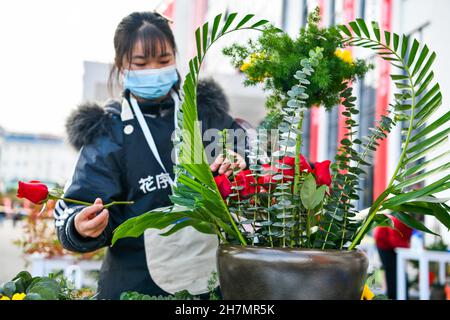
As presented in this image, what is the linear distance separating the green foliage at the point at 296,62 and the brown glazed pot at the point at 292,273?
281 millimetres

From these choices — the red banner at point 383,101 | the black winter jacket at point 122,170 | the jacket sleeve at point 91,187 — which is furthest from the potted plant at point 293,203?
the red banner at point 383,101

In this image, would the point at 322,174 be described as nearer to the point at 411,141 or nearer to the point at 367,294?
the point at 411,141

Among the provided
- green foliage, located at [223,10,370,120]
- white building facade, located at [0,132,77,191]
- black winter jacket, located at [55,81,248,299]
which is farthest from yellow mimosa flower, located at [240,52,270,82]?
white building facade, located at [0,132,77,191]

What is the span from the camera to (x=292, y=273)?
73cm

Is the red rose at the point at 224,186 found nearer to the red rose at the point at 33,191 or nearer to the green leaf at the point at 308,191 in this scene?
the green leaf at the point at 308,191

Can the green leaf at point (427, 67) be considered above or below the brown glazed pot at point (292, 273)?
above

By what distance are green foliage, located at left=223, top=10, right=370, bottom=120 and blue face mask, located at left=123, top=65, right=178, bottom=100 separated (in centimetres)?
51

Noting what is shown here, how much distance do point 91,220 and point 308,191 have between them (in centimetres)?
45

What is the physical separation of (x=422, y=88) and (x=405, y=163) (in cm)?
13

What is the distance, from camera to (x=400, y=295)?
4.72m

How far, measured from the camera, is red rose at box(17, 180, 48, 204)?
0.91m

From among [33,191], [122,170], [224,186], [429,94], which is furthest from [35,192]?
[429,94]

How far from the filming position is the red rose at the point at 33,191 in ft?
2.98

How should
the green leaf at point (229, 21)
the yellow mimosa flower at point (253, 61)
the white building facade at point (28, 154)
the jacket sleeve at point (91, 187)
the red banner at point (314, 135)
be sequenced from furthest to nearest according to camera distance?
1. the white building facade at point (28, 154)
2. the red banner at point (314, 135)
3. the jacket sleeve at point (91, 187)
4. the yellow mimosa flower at point (253, 61)
5. the green leaf at point (229, 21)
